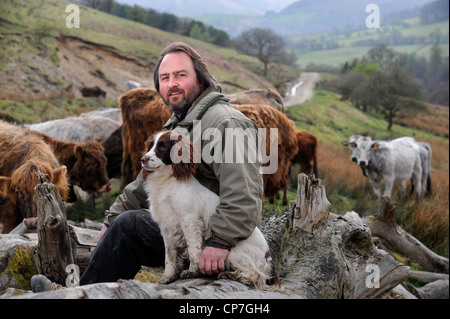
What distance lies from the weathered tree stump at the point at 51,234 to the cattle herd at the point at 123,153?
102cm

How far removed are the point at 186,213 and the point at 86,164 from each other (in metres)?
5.71

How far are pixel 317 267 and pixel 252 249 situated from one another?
1.16m

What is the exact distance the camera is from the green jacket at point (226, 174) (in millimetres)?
2756

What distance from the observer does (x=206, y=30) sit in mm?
71312

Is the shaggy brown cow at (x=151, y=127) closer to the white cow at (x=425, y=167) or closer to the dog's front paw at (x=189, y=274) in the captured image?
the dog's front paw at (x=189, y=274)

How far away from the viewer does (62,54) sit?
3322cm

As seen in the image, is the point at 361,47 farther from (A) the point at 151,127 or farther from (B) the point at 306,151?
(A) the point at 151,127

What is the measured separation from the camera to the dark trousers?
10.6 feet

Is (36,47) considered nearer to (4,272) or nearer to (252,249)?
(4,272)

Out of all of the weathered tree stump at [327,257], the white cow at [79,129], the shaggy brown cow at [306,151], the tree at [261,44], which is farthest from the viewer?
the tree at [261,44]

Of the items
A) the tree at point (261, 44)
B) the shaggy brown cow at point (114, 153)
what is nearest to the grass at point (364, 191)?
the shaggy brown cow at point (114, 153)

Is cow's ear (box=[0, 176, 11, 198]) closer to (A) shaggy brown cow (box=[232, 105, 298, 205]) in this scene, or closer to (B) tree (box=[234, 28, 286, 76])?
(A) shaggy brown cow (box=[232, 105, 298, 205])

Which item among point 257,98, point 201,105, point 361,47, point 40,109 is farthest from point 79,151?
point 361,47
